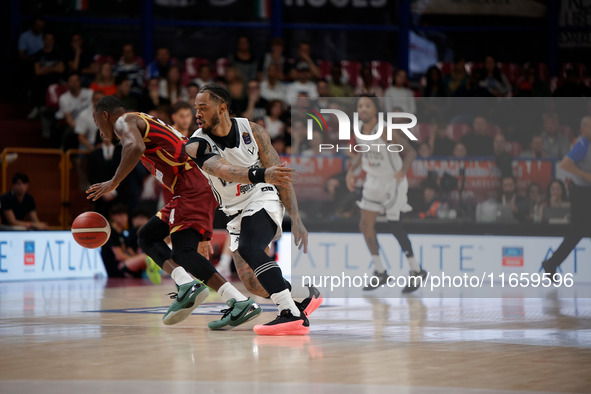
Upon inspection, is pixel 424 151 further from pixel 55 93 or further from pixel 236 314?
pixel 55 93

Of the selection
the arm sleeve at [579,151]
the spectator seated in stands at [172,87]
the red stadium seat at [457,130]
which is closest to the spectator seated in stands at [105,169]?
the spectator seated in stands at [172,87]

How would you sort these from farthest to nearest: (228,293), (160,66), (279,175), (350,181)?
(160,66), (350,181), (228,293), (279,175)

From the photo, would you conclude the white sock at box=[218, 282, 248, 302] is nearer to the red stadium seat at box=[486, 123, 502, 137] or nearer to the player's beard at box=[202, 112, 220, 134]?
the player's beard at box=[202, 112, 220, 134]

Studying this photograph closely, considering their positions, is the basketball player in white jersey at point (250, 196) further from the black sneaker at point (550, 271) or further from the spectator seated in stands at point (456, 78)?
the spectator seated in stands at point (456, 78)

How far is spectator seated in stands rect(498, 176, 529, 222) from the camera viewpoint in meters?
14.3

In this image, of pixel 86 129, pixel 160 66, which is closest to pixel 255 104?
pixel 160 66

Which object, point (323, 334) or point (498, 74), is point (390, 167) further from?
point (498, 74)

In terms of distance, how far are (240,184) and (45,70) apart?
12049 millimetres

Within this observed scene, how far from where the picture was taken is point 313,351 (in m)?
6.54

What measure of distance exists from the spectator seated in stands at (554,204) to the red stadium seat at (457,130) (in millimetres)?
1594

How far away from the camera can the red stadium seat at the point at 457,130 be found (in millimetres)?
14531

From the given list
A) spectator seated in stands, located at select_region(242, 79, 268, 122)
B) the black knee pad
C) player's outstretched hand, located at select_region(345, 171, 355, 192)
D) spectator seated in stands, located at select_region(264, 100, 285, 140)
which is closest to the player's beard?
the black knee pad

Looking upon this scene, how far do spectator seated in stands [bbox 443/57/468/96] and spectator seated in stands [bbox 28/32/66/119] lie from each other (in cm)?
779

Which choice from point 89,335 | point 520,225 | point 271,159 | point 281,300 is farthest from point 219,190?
point 520,225
